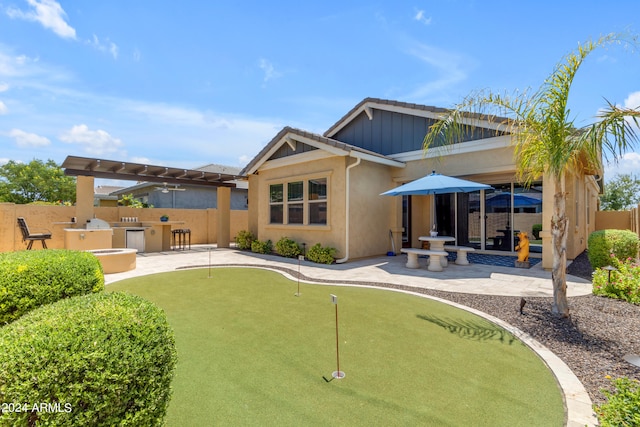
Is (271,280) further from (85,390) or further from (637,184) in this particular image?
(637,184)

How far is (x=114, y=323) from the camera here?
203 cm

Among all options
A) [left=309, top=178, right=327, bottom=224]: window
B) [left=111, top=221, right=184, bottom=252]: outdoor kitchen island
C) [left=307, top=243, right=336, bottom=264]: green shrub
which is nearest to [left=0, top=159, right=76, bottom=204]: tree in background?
[left=111, top=221, right=184, bottom=252]: outdoor kitchen island

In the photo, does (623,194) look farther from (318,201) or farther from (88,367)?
(88,367)

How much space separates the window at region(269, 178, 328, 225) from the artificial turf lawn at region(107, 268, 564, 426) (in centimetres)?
586

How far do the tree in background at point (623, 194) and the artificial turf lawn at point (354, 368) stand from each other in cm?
4047

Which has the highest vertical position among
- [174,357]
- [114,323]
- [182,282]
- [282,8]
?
[282,8]

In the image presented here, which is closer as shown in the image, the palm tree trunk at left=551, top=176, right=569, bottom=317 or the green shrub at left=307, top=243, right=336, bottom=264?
the palm tree trunk at left=551, top=176, right=569, bottom=317

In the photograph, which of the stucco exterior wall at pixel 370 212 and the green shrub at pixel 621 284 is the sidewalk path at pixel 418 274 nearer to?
the green shrub at pixel 621 284

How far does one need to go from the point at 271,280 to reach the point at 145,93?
9.83 metres

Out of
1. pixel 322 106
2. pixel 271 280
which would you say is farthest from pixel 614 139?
pixel 322 106

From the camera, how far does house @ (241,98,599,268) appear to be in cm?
1061

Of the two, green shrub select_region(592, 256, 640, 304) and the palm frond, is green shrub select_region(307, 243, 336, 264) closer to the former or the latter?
green shrub select_region(592, 256, 640, 304)

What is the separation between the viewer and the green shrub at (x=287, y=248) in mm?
12023

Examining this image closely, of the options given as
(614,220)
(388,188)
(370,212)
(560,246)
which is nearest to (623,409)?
(560,246)
